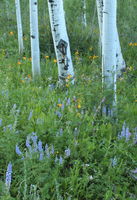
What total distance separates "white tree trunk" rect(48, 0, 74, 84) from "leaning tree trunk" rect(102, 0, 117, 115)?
97cm

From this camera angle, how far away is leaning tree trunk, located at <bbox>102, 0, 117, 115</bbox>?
11.5ft

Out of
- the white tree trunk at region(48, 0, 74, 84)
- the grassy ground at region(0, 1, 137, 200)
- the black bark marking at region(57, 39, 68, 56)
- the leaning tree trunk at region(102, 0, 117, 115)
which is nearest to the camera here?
the grassy ground at region(0, 1, 137, 200)

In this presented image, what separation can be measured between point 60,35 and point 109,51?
1126 millimetres

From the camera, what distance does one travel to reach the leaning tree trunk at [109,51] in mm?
3492

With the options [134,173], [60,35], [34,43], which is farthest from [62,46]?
[134,173]

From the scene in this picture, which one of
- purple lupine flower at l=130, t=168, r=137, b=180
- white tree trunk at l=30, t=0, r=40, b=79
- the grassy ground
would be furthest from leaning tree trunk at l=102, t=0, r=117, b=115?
white tree trunk at l=30, t=0, r=40, b=79

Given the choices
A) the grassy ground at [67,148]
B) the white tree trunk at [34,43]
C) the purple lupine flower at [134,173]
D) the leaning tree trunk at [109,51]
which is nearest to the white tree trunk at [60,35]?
the grassy ground at [67,148]

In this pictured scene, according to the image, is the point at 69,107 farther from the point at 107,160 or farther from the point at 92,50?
the point at 92,50

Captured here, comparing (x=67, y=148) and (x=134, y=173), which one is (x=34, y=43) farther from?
(x=134, y=173)

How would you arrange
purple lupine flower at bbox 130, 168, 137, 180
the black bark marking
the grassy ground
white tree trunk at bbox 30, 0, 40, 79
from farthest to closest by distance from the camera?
1. white tree trunk at bbox 30, 0, 40, 79
2. the black bark marking
3. purple lupine flower at bbox 130, 168, 137, 180
4. the grassy ground

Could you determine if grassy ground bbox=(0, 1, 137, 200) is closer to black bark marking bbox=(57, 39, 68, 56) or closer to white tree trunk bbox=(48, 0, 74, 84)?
white tree trunk bbox=(48, 0, 74, 84)

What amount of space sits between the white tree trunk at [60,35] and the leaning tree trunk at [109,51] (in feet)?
3.17

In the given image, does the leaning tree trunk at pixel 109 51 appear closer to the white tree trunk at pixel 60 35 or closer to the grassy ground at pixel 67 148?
the grassy ground at pixel 67 148

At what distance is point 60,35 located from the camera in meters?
4.44
